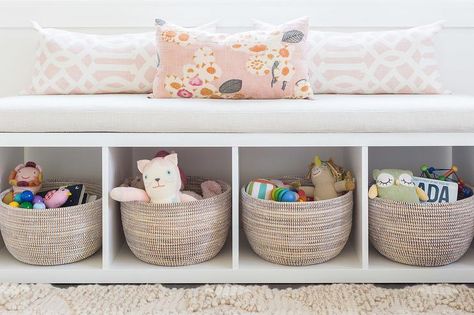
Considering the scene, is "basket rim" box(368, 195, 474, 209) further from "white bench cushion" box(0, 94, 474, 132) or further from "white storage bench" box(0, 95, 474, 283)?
"white bench cushion" box(0, 94, 474, 132)

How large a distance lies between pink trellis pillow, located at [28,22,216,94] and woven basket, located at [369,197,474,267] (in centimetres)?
96

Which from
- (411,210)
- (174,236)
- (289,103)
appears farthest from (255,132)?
(411,210)

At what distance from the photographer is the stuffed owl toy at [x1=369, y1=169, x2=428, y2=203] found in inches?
62.7

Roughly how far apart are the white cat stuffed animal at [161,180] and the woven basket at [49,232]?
20cm

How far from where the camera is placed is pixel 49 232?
5.15 ft

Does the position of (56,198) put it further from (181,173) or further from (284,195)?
(284,195)

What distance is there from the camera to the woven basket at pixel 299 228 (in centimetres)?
154

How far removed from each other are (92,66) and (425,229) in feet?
4.15

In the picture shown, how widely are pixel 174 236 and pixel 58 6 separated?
1123 millimetres

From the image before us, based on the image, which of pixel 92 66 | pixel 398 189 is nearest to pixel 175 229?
pixel 398 189

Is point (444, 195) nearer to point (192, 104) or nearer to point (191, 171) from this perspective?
point (192, 104)

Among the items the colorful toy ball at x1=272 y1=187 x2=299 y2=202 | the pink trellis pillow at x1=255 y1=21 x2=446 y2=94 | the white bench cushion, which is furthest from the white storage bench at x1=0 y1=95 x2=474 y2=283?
the pink trellis pillow at x1=255 y1=21 x2=446 y2=94

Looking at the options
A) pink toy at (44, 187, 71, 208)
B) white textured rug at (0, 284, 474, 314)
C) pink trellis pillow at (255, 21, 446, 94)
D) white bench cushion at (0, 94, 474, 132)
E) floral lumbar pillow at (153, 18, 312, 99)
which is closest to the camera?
white textured rug at (0, 284, 474, 314)

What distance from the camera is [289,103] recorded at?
1.65 metres
